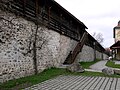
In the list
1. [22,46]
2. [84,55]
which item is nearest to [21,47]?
[22,46]

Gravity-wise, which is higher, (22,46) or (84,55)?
(22,46)

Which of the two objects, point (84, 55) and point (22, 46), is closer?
point (22, 46)

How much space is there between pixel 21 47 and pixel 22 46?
0.12 meters

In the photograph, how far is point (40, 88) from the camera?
25.9 ft

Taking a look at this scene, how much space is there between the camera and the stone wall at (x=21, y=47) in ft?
30.1

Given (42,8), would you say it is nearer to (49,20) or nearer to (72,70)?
(49,20)

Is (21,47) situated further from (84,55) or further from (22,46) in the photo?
(84,55)

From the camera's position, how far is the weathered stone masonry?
30.1 ft

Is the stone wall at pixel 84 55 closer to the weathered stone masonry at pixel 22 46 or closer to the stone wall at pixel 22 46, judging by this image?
the weathered stone masonry at pixel 22 46

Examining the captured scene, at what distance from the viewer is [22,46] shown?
10.9 metres

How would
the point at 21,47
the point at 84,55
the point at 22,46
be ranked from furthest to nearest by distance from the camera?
the point at 84,55 → the point at 22,46 → the point at 21,47

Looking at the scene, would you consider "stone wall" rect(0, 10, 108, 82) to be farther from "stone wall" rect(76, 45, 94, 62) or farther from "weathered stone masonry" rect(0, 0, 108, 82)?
"stone wall" rect(76, 45, 94, 62)

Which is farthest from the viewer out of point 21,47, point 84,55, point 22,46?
point 84,55

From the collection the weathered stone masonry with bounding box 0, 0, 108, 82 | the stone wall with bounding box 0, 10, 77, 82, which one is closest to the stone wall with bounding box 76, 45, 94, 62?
the weathered stone masonry with bounding box 0, 0, 108, 82
